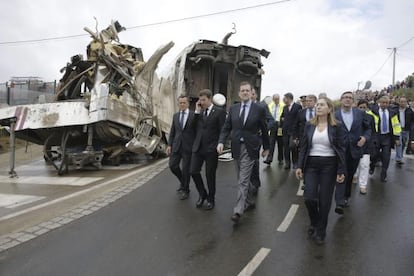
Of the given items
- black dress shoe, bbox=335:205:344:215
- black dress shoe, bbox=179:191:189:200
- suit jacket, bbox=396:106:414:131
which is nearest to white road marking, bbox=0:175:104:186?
black dress shoe, bbox=179:191:189:200

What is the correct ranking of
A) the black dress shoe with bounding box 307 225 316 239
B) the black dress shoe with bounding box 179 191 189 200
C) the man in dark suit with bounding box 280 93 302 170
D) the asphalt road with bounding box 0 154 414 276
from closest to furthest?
the asphalt road with bounding box 0 154 414 276
the black dress shoe with bounding box 307 225 316 239
the black dress shoe with bounding box 179 191 189 200
the man in dark suit with bounding box 280 93 302 170

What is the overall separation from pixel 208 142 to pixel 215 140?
11 cm

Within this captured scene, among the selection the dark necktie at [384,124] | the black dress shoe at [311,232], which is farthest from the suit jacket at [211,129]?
the dark necktie at [384,124]

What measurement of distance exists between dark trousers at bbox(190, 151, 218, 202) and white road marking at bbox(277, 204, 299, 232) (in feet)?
3.78

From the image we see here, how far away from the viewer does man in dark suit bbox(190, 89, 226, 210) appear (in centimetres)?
553

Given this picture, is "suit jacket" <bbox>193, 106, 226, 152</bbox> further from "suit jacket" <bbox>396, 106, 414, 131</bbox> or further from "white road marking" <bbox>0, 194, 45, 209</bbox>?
"suit jacket" <bbox>396, 106, 414, 131</bbox>

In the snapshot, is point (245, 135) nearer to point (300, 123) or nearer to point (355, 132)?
point (355, 132)

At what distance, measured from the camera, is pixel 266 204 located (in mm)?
5828

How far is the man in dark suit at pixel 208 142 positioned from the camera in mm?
5531

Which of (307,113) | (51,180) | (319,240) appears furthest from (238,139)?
(51,180)

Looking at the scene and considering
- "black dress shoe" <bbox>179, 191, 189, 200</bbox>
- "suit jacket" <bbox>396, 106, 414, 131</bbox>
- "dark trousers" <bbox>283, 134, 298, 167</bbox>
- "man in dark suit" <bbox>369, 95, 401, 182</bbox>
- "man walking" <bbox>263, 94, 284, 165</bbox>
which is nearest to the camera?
"black dress shoe" <bbox>179, 191, 189, 200</bbox>

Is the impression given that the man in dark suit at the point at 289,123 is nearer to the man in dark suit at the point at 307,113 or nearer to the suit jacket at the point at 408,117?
the man in dark suit at the point at 307,113

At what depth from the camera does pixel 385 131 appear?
764 cm

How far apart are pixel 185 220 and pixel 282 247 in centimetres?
151
